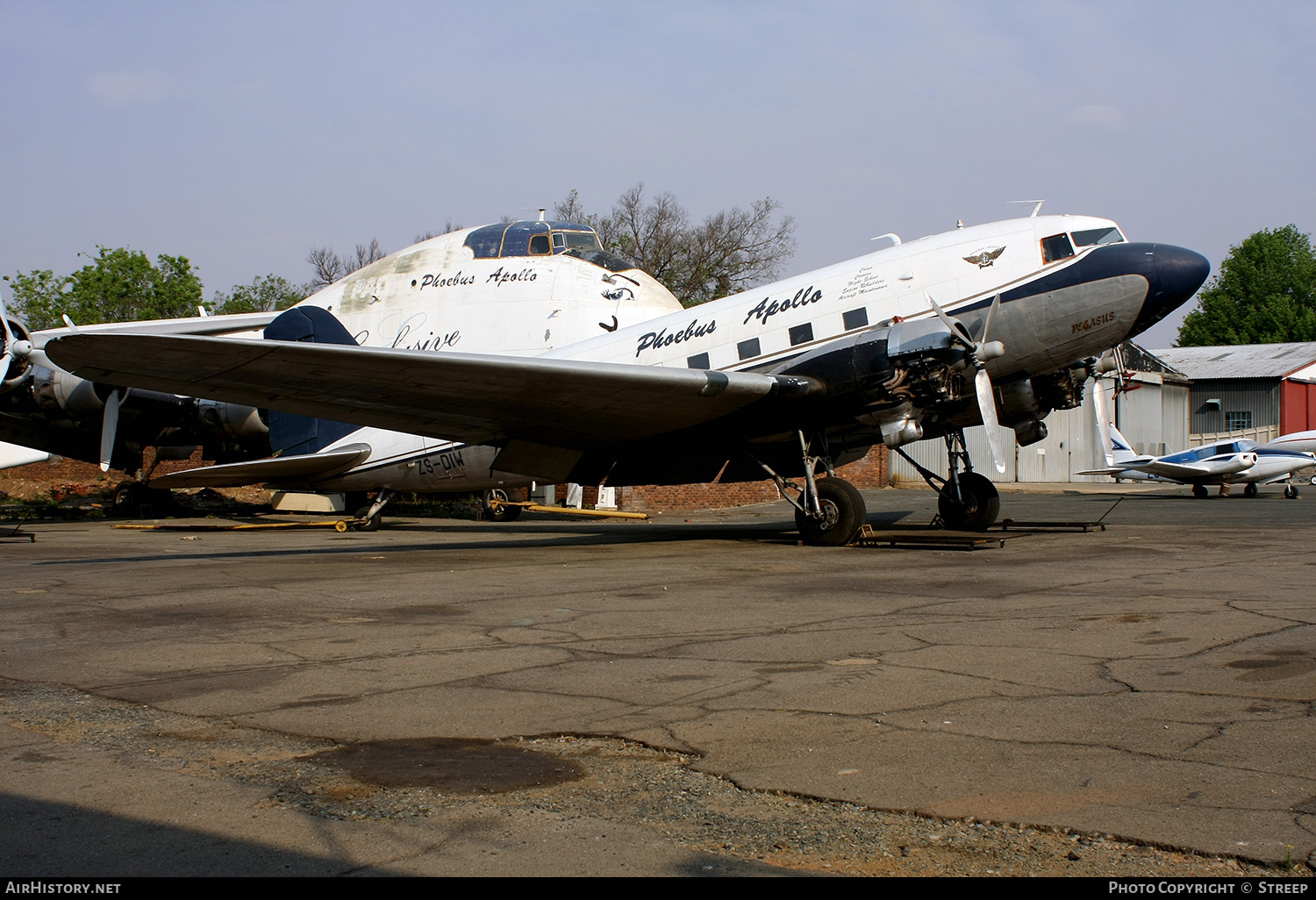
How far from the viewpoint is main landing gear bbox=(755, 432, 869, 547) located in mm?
14383

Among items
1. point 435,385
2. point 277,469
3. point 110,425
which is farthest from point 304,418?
point 435,385

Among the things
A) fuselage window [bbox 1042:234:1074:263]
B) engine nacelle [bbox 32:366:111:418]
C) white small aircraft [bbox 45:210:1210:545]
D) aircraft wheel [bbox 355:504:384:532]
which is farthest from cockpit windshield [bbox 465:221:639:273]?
fuselage window [bbox 1042:234:1074:263]

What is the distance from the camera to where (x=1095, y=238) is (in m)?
13.6

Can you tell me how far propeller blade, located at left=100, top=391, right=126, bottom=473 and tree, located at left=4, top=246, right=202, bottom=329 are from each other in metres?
43.0

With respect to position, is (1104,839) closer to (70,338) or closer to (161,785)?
(161,785)

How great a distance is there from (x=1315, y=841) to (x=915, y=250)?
12.0m

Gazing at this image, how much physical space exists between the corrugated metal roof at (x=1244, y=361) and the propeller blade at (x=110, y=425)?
59565 mm

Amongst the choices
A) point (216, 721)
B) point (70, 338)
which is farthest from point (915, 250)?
point (216, 721)

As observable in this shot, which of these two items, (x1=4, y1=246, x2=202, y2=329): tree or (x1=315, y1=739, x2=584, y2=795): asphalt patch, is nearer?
(x1=315, y1=739, x2=584, y2=795): asphalt patch

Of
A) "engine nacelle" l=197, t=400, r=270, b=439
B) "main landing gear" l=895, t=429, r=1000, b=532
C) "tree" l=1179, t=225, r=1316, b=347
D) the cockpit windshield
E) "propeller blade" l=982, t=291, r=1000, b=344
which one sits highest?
"tree" l=1179, t=225, r=1316, b=347

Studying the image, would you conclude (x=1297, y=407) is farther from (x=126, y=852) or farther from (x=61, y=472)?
(x=126, y=852)

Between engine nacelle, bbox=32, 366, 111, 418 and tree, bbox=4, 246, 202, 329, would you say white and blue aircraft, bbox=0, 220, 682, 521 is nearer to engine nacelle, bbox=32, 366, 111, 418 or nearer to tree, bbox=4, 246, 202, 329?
engine nacelle, bbox=32, 366, 111, 418

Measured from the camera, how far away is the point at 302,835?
347 centimetres

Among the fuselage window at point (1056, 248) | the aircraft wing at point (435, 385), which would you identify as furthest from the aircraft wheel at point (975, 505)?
the aircraft wing at point (435, 385)
